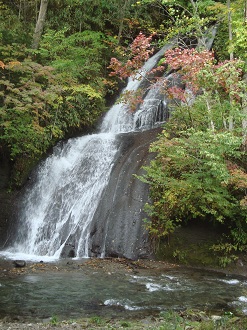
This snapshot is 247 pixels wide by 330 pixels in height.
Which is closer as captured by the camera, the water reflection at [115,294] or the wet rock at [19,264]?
the water reflection at [115,294]

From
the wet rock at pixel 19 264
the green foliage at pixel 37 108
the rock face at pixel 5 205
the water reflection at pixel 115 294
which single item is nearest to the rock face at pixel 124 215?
the water reflection at pixel 115 294

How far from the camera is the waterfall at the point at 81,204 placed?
11914 millimetres

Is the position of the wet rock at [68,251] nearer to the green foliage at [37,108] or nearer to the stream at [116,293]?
the stream at [116,293]

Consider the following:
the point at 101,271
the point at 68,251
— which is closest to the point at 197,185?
the point at 101,271

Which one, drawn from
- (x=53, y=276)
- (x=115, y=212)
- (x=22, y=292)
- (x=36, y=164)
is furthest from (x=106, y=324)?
(x=36, y=164)

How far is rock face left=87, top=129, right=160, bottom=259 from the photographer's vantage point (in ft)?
37.8

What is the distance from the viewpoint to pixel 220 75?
10617mm

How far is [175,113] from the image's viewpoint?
13039 mm

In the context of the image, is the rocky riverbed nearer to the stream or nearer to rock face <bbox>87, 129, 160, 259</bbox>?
the stream

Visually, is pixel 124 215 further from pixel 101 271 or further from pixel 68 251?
pixel 101 271

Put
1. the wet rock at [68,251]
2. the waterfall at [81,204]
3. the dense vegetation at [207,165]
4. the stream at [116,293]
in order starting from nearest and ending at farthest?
the stream at [116,293] → the dense vegetation at [207,165] → the wet rock at [68,251] → the waterfall at [81,204]

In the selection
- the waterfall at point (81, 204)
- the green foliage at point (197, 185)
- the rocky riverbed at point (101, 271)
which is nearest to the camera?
the rocky riverbed at point (101, 271)

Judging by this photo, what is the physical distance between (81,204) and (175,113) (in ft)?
15.5

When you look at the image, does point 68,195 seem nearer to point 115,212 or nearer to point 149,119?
point 115,212
